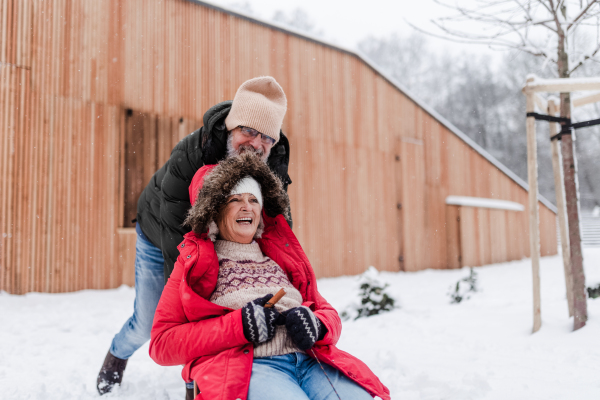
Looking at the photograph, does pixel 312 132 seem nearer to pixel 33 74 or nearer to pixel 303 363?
pixel 33 74

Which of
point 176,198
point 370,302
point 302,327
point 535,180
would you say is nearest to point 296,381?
point 302,327

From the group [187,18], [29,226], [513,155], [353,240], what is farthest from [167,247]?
[513,155]

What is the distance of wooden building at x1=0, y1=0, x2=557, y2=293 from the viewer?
223 inches

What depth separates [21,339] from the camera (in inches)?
152

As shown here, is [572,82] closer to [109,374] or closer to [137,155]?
[109,374]

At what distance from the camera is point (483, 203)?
35.1ft

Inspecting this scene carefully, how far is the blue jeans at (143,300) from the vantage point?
242 cm

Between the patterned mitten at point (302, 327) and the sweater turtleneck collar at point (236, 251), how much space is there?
0.40 meters

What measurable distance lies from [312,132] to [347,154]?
3.12 feet

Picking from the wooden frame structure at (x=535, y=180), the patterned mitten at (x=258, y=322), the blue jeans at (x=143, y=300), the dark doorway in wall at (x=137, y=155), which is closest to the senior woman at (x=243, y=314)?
the patterned mitten at (x=258, y=322)

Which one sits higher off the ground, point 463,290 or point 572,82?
point 572,82

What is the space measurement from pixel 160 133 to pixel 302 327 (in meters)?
5.74

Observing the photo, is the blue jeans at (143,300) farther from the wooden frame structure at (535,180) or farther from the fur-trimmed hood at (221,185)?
the wooden frame structure at (535,180)

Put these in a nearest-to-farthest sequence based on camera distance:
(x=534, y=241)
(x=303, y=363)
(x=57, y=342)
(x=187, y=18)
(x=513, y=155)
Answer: (x=303, y=363), (x=534, y=241), (x=57, y=342), (x=187, y=18), (x=513, y=155)
